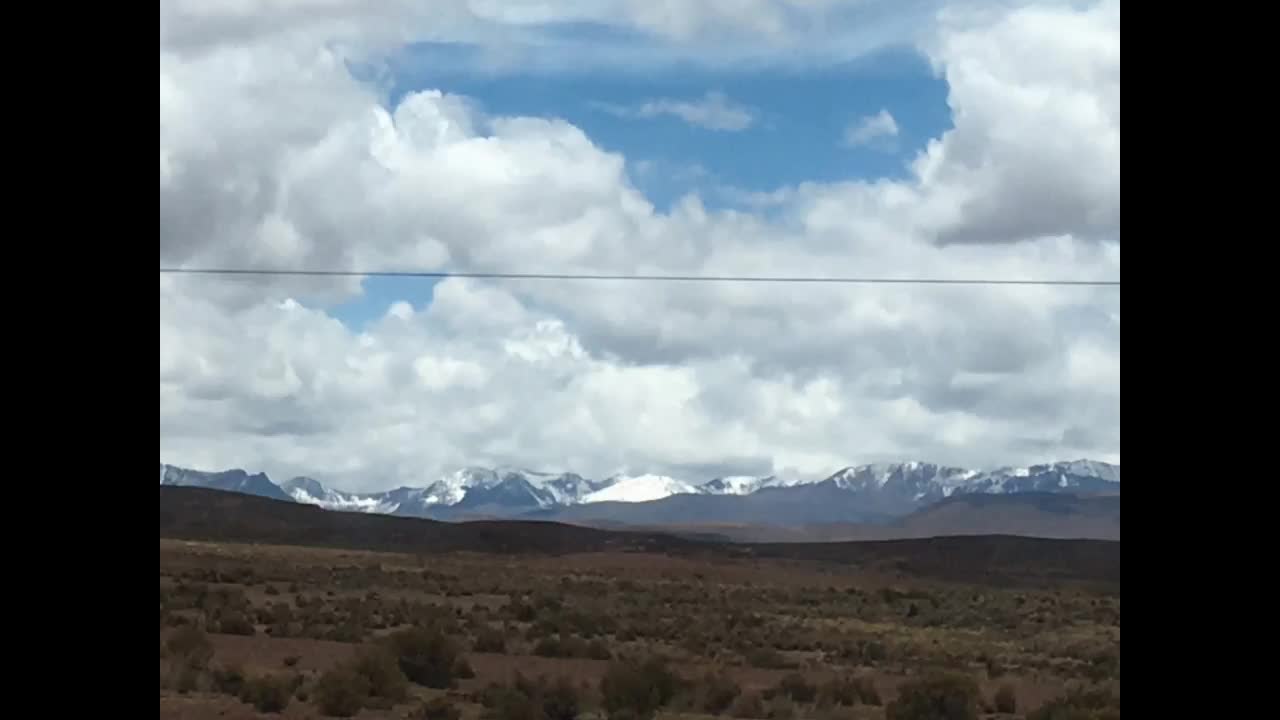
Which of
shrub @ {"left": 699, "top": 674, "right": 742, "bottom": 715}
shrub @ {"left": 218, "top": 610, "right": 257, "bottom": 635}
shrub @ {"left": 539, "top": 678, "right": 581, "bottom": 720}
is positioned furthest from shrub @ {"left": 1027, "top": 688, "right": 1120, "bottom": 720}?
shrub @ {"left": 218, "top": 610, "right": 257, "bottom": 635}

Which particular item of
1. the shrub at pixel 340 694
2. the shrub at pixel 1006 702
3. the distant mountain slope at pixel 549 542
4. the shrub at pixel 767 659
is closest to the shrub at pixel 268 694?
the shrub at pixel 340 694

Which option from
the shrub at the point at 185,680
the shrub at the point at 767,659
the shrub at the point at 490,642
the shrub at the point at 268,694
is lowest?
the shrub at the point at 767,659

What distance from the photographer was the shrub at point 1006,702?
67.5 feet

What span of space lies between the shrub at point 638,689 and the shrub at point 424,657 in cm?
262

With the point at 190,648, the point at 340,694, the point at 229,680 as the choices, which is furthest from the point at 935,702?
the point at 190,648

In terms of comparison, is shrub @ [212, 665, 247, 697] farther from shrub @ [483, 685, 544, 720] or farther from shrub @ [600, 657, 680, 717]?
shrub @ [600, 657, 680, 717]

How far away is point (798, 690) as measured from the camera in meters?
21.8

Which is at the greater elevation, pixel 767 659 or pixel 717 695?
pixel 717 695

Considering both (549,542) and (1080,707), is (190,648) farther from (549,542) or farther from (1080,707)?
(549,542)

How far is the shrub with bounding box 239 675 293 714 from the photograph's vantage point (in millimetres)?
19516

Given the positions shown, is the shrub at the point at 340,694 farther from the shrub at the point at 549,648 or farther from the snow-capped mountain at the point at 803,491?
the snow-capped mountain at the point at 803,491

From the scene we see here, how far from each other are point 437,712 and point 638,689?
2.44 m
